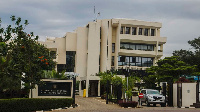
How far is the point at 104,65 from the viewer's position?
64.0 metres

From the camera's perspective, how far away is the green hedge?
2524cm

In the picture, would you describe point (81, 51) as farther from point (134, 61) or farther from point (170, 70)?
point (170, 70)

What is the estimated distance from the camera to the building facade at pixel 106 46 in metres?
62.9

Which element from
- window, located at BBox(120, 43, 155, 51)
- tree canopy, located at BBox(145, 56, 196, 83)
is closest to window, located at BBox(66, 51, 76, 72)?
window, located at BBox(120, 43, 155, 51)

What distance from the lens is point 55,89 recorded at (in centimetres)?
3238

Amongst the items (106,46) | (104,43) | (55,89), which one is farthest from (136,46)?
(55,89)

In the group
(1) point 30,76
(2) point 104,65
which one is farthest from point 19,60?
(2) point 104,65

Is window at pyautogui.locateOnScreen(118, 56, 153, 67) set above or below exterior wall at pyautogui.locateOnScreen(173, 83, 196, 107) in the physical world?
above

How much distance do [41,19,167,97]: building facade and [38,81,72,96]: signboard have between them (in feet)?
97.3

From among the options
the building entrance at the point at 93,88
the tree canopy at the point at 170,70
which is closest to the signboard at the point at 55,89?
the building entrance at the point at 93,88

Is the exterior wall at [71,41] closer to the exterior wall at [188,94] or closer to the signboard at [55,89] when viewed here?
the signboard at [55,89]

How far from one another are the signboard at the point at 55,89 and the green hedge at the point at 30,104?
1.74m

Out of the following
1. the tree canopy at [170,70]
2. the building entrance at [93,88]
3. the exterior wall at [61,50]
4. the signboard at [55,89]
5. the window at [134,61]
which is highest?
the exterior wall at [61,50]

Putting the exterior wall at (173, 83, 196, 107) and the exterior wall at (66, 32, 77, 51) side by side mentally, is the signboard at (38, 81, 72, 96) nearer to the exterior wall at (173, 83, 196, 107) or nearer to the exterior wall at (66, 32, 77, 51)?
the exterior wall at (173, 83, 196, 107)
